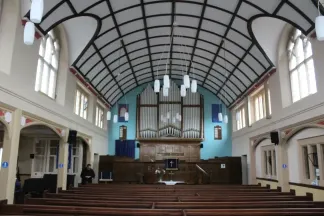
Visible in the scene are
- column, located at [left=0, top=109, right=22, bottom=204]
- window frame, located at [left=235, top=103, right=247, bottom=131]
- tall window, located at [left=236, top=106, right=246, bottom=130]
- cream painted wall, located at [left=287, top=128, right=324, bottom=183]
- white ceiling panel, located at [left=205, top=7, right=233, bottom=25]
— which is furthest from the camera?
tall window, located at [left=236, top=106, right=246, bottom=130]

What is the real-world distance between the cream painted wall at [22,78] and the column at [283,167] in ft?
28.8

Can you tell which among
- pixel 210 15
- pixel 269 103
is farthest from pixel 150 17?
pixel 269 103

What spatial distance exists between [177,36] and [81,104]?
5930 mm

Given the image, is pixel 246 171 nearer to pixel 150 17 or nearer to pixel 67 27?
pixel 150 17

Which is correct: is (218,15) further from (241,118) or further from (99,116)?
(99,116)

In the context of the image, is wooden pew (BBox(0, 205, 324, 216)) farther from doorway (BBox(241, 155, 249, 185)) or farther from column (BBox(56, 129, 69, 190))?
doorway (BBox(241, 155, 249, 185))

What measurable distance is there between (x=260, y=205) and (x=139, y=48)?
10.5m

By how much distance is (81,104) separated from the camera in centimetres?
1397

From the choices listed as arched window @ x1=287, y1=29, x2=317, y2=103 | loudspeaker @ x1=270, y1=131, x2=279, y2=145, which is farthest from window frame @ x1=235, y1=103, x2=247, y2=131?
arched window @ x1=287, y1=29, x2=317, y2=103

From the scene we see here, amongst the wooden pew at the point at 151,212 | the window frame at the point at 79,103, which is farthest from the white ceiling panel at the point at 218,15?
the wooden pew at the point at 151,212

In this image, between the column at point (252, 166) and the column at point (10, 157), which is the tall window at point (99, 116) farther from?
the column at point (10, 157)

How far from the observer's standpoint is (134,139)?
64.1 ft

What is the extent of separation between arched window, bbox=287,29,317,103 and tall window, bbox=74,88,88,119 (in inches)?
378

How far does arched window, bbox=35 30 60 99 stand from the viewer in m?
9.46
